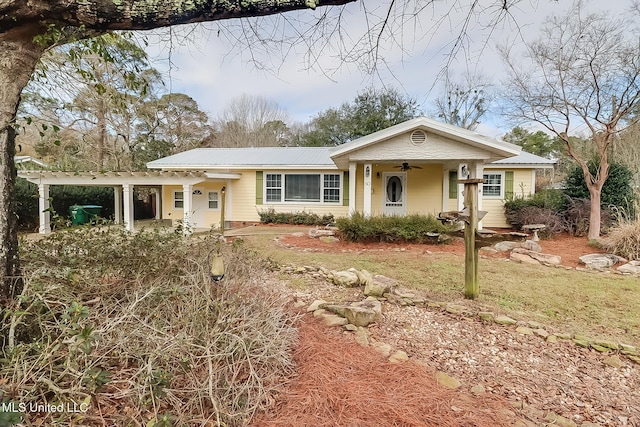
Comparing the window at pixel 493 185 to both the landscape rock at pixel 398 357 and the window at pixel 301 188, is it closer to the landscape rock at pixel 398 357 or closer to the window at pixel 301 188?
the window at pixel 301 188

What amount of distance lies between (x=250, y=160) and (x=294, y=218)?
11.1 ft

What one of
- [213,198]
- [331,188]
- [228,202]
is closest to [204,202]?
[213,198]

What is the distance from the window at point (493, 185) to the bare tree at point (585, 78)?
9.18ft

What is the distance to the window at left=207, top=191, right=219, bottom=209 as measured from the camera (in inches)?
546

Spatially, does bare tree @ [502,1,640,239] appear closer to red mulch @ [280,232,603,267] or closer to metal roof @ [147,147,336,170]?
red mulch @ [280,232,603,267]

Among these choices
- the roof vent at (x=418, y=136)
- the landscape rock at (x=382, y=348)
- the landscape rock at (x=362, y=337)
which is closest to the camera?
the landscape rock at (x=382, y=348)

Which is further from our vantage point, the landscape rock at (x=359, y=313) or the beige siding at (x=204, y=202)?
the beige siding at (x=204, y=202)

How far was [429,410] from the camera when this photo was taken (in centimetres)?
191

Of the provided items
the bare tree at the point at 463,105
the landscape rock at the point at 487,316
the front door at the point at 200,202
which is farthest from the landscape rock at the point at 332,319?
the bare tree at the point at 463,105

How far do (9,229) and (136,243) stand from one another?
813 millimetres

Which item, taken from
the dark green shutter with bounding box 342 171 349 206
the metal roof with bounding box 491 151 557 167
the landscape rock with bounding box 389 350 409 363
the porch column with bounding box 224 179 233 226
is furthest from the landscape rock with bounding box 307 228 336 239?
the landscape rock with bounding box 389 350 409 363

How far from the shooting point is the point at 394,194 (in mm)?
12914

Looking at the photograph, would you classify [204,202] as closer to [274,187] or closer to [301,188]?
[274,187]

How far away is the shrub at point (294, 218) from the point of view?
1319 cm
